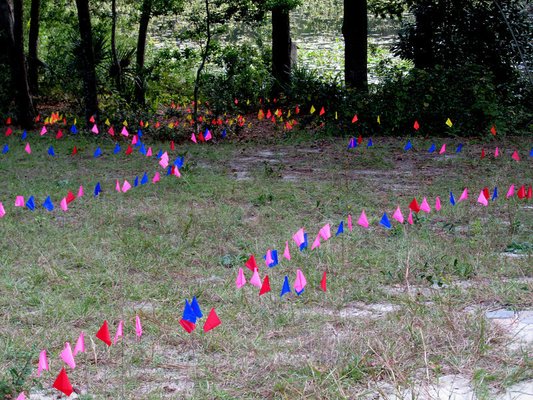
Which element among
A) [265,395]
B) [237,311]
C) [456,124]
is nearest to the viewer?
[265,395]

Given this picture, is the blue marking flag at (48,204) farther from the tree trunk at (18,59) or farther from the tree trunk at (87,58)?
the tree trunk at (18,59)

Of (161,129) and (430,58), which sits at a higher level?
(430,58)

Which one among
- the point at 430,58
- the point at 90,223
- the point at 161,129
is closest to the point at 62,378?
the point at 90,223

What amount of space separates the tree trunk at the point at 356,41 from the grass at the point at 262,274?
446 cm

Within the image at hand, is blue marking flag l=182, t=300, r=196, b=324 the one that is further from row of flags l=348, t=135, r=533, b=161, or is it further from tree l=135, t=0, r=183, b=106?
tree l=135, t=0, r=183, b=106

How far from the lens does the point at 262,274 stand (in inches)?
190

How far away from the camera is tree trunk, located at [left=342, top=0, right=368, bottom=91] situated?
41.5 ft

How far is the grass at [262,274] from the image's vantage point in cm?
331

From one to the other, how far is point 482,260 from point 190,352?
7.07ft

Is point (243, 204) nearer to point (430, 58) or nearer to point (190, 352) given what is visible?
point (190, 352)

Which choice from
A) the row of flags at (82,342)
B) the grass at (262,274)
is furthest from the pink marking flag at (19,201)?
the row of flags at (82,342)

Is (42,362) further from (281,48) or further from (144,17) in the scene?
(281,48)

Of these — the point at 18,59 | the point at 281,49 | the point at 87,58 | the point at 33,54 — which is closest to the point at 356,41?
the point at 281,49

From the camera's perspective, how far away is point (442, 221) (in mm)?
6230
